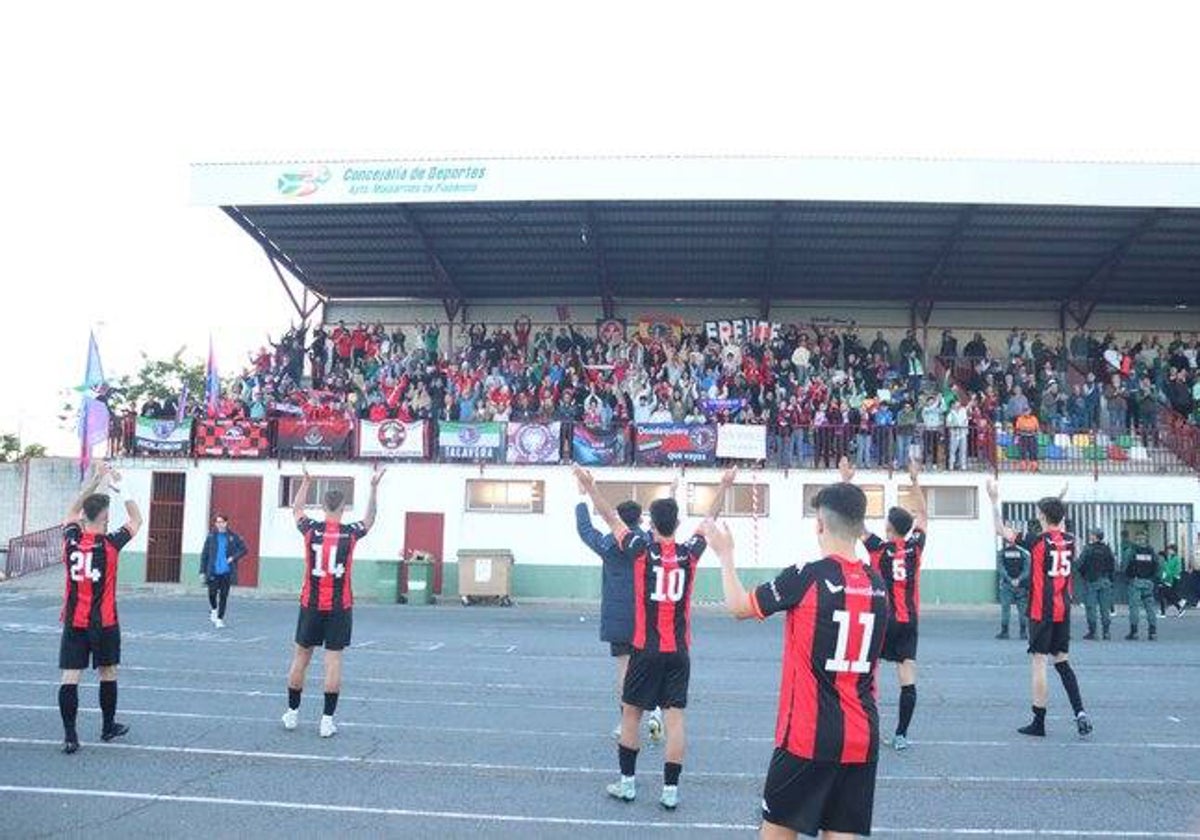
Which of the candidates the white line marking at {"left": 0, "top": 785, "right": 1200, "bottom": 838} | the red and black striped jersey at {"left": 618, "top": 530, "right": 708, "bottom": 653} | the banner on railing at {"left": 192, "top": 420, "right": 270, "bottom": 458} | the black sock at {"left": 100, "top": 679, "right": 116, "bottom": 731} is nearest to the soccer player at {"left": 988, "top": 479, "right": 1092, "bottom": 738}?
the white line marking at {"left": 0, "top": 785, "right": 1200, "bottom": 838}

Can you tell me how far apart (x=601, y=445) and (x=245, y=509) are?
9.45m

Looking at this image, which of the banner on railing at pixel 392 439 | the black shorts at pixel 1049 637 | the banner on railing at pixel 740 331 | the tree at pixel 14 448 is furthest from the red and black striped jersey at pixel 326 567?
the tree at pixel 14 448

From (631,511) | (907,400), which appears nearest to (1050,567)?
(631,511)

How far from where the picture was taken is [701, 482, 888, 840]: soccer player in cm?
457

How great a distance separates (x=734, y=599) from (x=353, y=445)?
74.1 feet

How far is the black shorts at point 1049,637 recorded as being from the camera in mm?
9250

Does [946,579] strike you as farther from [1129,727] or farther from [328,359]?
[328,359]

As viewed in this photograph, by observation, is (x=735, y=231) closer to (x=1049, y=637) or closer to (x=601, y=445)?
(x=601, y=445)

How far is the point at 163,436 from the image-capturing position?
26.8 metres

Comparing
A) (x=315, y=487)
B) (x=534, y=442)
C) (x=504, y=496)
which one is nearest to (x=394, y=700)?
(x=534, y=442)

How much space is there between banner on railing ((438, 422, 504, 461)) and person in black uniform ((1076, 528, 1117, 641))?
1372 cm

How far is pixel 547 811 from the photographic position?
22.7ft

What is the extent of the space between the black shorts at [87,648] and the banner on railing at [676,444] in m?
17.6

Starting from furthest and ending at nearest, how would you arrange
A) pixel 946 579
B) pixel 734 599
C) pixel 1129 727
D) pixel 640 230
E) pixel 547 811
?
1. pixel 640 230
2. pixel 946 579
3. pixel 1129 727
4. pixel 547 811
5. pixel 734 599
